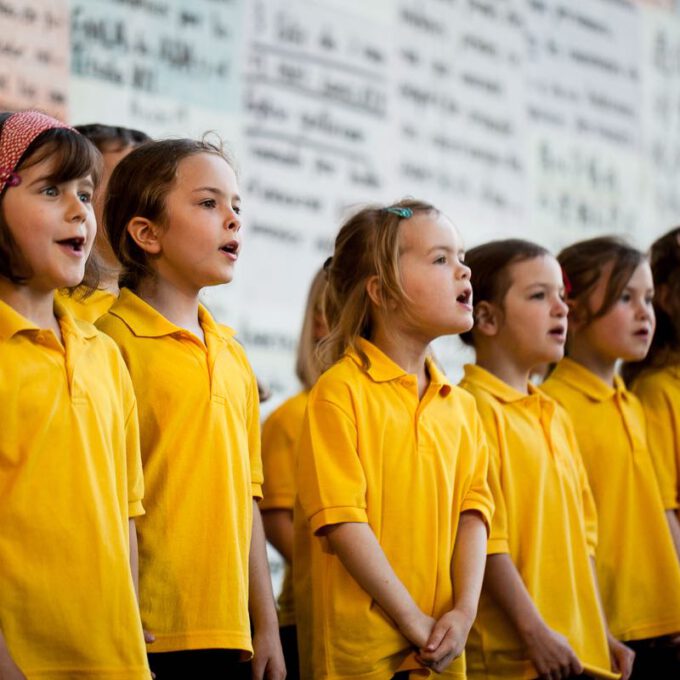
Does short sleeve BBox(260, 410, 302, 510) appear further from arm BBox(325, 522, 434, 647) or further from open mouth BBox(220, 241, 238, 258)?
open mouth BBox(220, 241, 238, 258)

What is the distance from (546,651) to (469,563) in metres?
0.28

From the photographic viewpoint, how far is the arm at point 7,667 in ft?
4.79

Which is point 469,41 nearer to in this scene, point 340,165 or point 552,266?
point 340,165

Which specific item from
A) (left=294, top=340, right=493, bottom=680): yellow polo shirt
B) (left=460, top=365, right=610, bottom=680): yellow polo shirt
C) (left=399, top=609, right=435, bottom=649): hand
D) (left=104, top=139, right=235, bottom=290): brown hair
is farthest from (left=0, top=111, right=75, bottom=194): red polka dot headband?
(left=460, top=365, right=610, bottom=680): yellow polo shirt

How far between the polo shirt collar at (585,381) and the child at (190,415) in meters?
0.94

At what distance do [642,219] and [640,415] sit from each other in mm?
2011

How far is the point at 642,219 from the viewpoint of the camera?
15.0 ft

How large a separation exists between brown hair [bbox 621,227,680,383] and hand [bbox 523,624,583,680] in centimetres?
89

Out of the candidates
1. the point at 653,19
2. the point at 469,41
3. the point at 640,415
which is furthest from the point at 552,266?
the point at 653,19

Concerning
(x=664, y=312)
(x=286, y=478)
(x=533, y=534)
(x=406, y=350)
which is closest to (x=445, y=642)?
(x=533, y=534)

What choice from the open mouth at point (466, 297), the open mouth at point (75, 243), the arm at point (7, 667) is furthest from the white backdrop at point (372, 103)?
the arm at point (7, 667)

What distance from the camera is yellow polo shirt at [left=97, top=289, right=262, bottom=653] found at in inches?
70.6

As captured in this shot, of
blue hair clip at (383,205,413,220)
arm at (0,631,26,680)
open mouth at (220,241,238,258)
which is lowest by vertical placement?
arm at (0,631,26,680)

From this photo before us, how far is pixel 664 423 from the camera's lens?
273 centimetres
